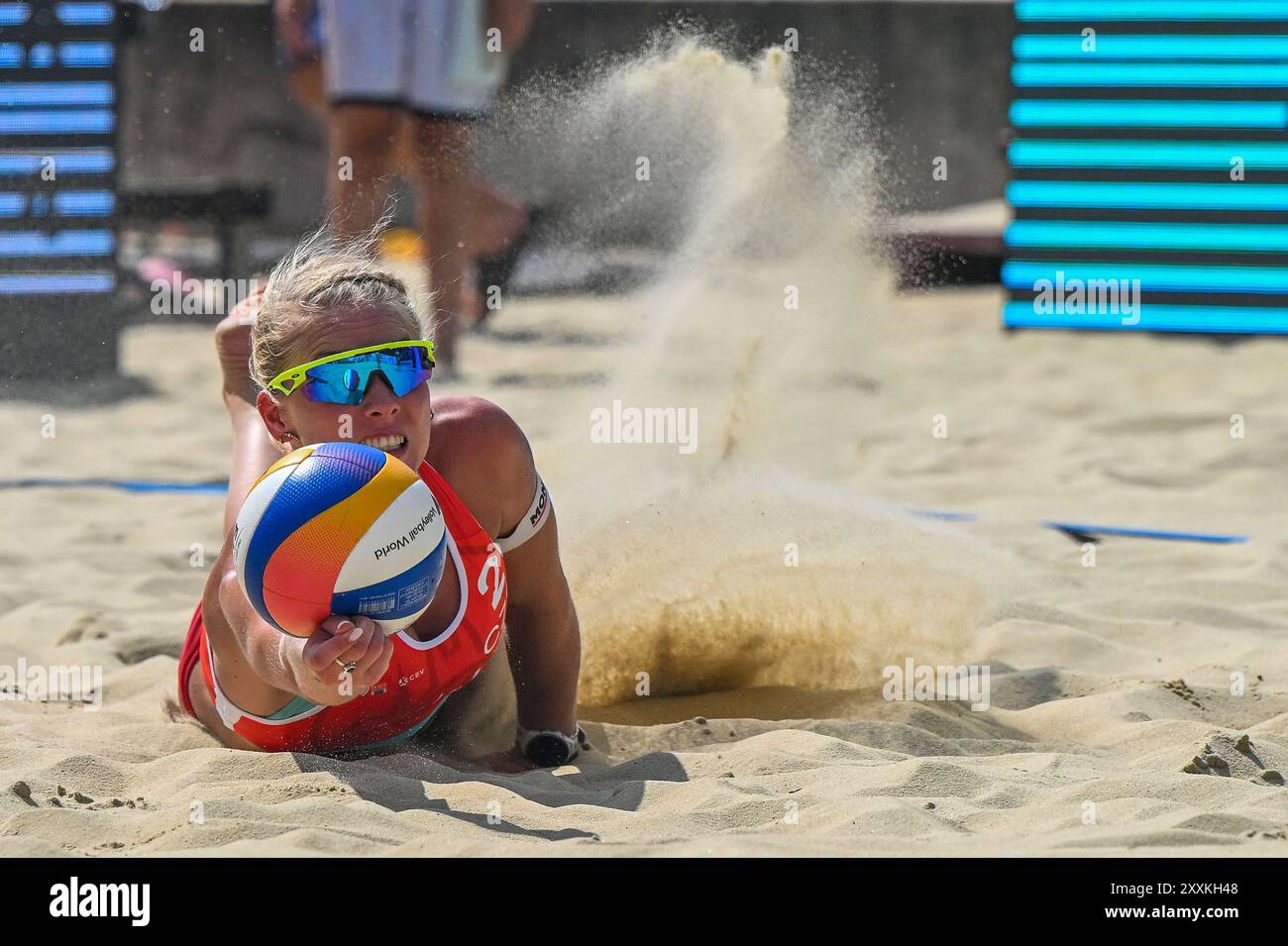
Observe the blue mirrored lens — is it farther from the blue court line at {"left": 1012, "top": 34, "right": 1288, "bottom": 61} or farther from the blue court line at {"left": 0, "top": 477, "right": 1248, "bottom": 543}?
the blue court line at {"left": 1012, "top": 34, "right": 1288, "bottom": 61}

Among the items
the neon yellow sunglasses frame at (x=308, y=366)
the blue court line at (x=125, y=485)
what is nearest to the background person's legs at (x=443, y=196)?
the blue court line at (x=125, y=485)

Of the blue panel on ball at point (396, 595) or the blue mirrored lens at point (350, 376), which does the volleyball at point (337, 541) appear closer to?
the blue panel on ball at point (396, 595)

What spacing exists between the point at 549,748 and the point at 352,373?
2.62 ft

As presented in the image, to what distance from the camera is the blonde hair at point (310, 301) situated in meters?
2.54

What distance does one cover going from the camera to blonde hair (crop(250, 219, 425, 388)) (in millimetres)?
2543

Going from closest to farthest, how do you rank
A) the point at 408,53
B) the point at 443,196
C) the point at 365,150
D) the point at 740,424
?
the point at 740,424 < the point at 365,150 < the point at 408,53 < the point at 443,196

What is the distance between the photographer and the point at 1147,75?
8.30 metres

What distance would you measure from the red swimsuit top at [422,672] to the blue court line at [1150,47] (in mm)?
6782

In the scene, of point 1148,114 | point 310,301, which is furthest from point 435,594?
point 1148,114

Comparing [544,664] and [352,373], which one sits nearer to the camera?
[352,373]

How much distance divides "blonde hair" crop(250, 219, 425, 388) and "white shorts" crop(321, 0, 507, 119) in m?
3.36

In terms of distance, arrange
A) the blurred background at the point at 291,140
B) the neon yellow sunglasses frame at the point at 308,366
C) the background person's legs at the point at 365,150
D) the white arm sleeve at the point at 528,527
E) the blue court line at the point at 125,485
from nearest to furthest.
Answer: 1. the neon yellow sunglasses frame at the point at 308,366
2. the white arm sleeve at the point at 528,527
3. the blue court line at the point at 125,485
4. the background person's legs at the point at 365,150
5. the blurred background at the point at 291,140

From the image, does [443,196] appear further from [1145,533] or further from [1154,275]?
[1154,275]

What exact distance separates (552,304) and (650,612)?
258 inches
